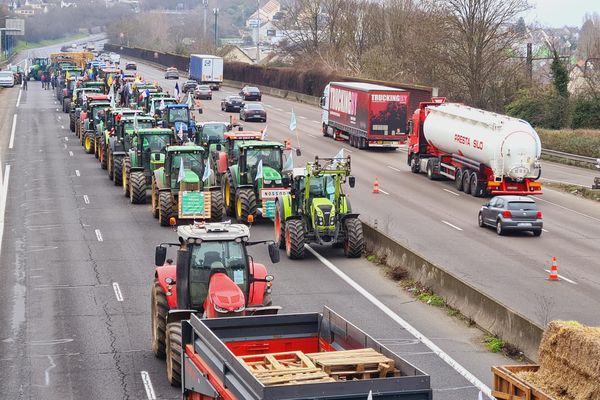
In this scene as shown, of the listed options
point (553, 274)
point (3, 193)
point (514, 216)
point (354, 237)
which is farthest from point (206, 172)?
point (3, 193)

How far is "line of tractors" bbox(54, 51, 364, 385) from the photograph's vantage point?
20.1 metres

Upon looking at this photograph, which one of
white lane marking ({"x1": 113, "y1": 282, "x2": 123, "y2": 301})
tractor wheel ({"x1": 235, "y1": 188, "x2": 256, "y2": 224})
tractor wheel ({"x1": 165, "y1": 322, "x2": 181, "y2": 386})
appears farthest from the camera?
tractor wheel ({"x1": 235, "y1": 188, "x2": 256, "y2": 224})

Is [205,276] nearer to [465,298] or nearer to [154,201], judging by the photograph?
[465,298]

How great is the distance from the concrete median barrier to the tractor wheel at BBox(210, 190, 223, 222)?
5608mm

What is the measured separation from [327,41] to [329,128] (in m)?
52.7

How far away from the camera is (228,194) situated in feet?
133

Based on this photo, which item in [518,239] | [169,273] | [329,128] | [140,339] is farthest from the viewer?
[329,128]

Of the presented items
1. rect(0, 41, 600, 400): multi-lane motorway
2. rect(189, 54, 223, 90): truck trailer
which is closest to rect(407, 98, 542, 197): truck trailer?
rect(0, 41, 600, 400): multi-lane motorway

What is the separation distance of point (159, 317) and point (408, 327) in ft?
21.5

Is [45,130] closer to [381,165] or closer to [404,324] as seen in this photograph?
[381,165]

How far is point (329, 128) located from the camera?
234ft

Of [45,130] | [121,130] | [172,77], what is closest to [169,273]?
[121,130]

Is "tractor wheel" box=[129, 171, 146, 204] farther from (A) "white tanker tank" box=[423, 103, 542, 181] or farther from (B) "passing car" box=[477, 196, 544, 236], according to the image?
(A) "white tanker tank" box=[423, 103, 542, 181]

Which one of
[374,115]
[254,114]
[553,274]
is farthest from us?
[254,114]
